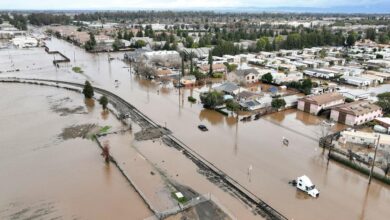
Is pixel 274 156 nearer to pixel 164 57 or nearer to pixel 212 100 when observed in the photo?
pixel 212 100

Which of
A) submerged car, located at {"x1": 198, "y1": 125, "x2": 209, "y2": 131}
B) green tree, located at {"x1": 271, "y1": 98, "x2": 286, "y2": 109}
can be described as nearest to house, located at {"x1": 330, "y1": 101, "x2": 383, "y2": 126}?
green tree, located at {"x1": 271, "y1": 98, "x2": 286, "y2": 109}

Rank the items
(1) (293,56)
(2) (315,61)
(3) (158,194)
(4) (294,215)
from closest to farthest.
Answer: (4) (294,215) < (3) (158,194) < (2) (315,61) < (1) (293,56)

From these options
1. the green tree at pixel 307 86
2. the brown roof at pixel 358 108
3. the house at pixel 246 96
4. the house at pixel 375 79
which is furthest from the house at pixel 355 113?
the house at pixel 375 79

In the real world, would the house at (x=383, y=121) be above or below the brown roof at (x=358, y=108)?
below

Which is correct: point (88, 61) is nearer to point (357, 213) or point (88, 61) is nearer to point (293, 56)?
point (293, 56)

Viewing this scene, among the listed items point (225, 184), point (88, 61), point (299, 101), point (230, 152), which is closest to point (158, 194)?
point (225, 184)

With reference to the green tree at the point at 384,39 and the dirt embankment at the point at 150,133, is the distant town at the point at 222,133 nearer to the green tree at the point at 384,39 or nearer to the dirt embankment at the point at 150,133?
the dirt embankment at the point at 150,133

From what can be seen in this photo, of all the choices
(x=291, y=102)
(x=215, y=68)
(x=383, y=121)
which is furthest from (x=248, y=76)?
(x=383, y=121)
